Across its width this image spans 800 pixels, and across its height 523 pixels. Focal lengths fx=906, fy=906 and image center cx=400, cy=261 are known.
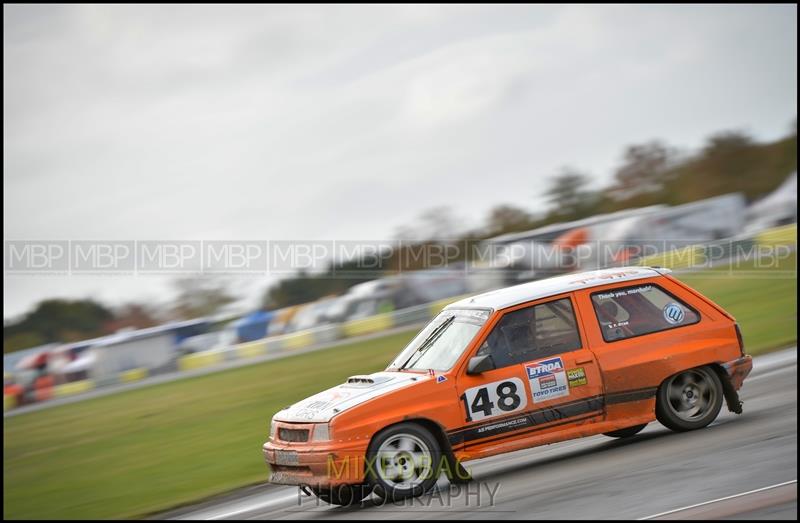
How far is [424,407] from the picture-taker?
6.79m

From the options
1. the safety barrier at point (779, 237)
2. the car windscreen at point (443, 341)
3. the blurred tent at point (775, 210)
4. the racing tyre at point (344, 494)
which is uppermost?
the blurred tent at point (775, 210)

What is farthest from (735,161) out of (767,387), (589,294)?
(589,294)

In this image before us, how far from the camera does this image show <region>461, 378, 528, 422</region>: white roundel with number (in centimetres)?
696

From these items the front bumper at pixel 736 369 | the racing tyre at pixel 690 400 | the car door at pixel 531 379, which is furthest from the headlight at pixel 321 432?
the front bumper at pixel 736 369

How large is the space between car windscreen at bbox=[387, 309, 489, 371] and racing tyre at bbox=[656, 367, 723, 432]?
5.57 feet

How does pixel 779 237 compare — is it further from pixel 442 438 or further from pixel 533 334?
pixel 442 438

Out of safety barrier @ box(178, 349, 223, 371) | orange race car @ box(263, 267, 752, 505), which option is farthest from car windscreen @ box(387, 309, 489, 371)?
safety barrier @ box(178, 349, 223, 371)

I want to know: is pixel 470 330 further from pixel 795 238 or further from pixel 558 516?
pixel 795 238

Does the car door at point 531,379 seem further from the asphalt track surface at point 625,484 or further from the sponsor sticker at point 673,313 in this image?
the sponsor sticker at point 673,313

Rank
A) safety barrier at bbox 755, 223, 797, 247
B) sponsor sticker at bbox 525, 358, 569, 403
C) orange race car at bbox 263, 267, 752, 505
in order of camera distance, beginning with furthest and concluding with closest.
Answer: safety barrier at bbox 755, 223, 797, 247
sponsor sticker at bbox 525, 358, 569, 403
orange race car at bbox 263, 267, 752, 505

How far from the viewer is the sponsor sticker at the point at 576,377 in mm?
7262

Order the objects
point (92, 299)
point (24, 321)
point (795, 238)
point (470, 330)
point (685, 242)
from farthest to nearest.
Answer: point (92, 299) → point (24, 321) → point (685, 242) → point (795, 238) → point (470, 330)

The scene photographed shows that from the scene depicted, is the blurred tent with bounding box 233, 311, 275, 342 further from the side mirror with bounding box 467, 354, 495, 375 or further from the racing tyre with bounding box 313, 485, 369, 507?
the side mirror with bounding box 467, 354, 495, 375

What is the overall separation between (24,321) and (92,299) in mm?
4556
